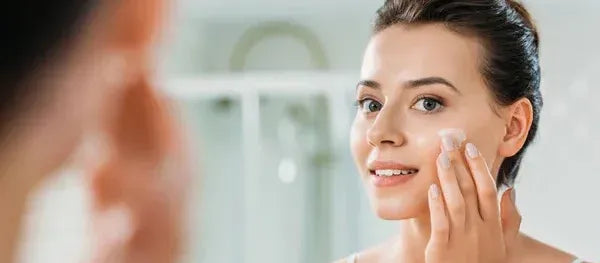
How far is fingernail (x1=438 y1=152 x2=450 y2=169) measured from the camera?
744 millimetres

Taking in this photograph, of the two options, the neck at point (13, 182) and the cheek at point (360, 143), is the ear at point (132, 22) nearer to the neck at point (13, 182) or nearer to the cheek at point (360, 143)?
the neck at point (13, 182)

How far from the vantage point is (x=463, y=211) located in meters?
0.72

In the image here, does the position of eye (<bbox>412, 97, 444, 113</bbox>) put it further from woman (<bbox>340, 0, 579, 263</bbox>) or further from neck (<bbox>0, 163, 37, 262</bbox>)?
neck (<bbox>0, 163, 37, 262</bbox>)

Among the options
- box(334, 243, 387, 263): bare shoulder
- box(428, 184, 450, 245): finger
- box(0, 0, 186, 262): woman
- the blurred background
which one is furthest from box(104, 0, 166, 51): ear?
the blurred background

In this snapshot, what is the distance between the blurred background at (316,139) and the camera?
187 centimetres

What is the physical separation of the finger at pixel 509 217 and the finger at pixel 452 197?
16 centimetres

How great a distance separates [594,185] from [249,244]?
0.83m

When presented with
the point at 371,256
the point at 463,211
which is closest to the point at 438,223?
the point at 463,211

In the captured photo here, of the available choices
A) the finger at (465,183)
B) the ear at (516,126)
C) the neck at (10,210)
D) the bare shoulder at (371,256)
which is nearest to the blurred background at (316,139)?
the bare shoulder at (371,256)

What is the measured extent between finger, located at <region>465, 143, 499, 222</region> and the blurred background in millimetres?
1088

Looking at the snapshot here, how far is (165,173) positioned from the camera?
0.38 feet

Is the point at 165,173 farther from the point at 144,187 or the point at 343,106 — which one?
the point at 343,106

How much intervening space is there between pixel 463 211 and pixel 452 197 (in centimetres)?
2

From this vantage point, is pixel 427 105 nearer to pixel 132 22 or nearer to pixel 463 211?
pixel 463 211
